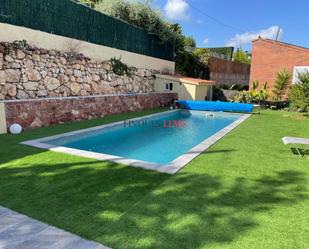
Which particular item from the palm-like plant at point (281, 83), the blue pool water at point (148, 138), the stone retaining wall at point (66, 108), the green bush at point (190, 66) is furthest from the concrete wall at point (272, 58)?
the stone retaining wall at point (66, 108)

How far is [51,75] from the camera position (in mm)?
13672

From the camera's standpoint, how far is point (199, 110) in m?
20.8

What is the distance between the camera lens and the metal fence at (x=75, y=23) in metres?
12.1

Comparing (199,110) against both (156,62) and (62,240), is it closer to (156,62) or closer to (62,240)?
(156,62)

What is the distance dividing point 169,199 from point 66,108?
939cm

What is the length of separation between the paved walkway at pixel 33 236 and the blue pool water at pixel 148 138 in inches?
205

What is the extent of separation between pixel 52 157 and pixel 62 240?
153 inches

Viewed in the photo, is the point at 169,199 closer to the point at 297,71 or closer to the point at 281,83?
the point at 281,83

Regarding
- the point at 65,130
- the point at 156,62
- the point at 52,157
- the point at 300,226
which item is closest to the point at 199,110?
the point at 156,62

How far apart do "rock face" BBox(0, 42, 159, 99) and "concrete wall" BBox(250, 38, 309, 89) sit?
41.8 ft

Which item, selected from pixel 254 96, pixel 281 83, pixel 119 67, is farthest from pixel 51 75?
pixel 281 83

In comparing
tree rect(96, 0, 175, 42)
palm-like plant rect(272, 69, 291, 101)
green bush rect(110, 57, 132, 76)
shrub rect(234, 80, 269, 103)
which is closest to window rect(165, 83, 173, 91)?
green bush rect(110, 57, 132, 76)

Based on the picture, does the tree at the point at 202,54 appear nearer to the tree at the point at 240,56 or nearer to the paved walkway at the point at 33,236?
the tree at the point at 240,56

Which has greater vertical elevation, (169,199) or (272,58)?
(272,58)
